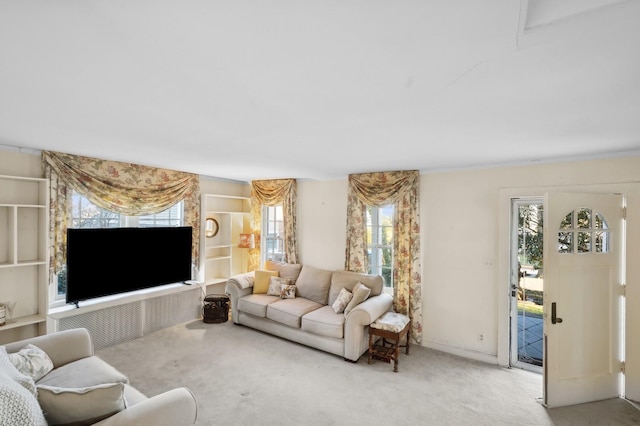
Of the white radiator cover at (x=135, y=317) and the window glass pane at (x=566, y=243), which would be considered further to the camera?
the white radiator cover at (x=135, y=317)

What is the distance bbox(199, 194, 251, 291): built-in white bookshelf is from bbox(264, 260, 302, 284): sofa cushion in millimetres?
957

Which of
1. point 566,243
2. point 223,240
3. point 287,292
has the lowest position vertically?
point 287,292

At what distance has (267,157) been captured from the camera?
3547mm

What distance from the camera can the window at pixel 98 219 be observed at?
386 cm

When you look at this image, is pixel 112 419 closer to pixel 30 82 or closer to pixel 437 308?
pixel 30 82

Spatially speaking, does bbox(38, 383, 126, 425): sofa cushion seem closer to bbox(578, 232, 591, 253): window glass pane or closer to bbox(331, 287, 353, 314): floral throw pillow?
bbox(331, 287, 353, 314): floral throw pillow

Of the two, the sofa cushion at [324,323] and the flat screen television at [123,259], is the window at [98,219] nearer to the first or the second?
the flat screen television at [123,259]

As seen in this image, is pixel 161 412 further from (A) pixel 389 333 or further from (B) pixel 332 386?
(A) pixel 389 333

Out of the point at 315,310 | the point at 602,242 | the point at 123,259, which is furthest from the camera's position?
the point at 315,310

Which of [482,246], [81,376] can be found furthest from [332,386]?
[482,246]

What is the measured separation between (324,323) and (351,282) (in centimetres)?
81

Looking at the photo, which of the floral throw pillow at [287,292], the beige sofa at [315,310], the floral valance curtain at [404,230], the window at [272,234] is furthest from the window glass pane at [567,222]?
the window at [272,234]

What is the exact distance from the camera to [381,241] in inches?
184

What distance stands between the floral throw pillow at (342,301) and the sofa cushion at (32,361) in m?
2.96
